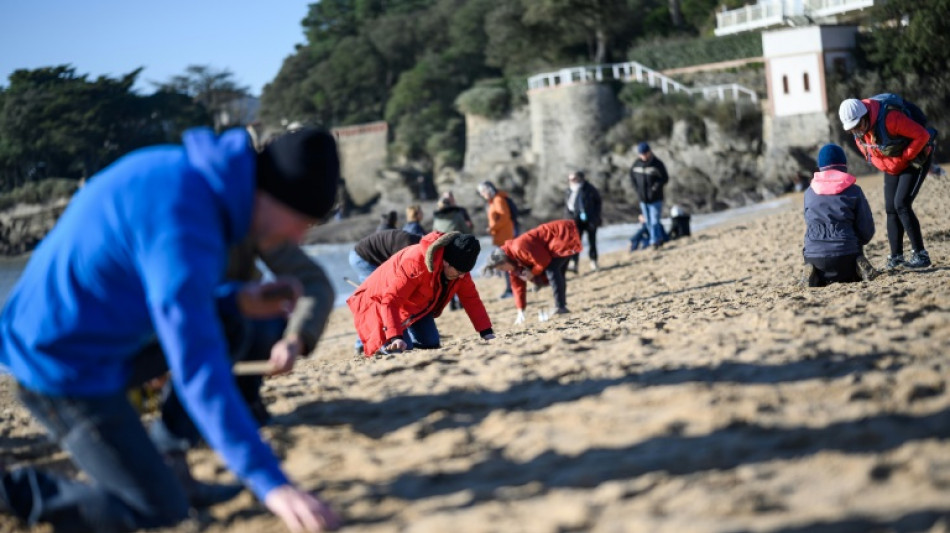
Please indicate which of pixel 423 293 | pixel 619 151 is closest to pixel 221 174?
pixel 423 293

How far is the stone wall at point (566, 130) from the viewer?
140 ft

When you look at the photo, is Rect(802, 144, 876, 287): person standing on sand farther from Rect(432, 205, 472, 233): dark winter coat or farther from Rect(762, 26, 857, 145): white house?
Rect(762, 26, 857, 145): white house

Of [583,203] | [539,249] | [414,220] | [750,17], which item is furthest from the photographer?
[750,17]

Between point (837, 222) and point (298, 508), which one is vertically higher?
point (837, 222)

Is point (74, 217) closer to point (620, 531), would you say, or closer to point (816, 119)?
point (620, 531)

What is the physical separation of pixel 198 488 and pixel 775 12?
3905 centimetres

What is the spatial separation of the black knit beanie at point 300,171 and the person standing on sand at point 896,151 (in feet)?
19.4

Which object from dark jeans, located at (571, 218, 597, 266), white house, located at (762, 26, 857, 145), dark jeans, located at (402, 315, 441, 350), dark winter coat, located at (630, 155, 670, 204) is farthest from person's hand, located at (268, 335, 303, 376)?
white house, located at (762, 26, 857, 145)

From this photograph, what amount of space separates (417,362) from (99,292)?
290 centimetres

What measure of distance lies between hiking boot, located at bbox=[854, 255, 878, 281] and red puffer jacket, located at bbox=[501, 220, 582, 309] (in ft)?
10.8

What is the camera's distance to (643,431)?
374 centimetres

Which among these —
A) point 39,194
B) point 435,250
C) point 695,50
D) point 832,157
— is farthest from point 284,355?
point 39,194

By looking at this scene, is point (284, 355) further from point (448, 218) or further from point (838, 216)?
point (448, 218)

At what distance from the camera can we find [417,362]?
5.71m
